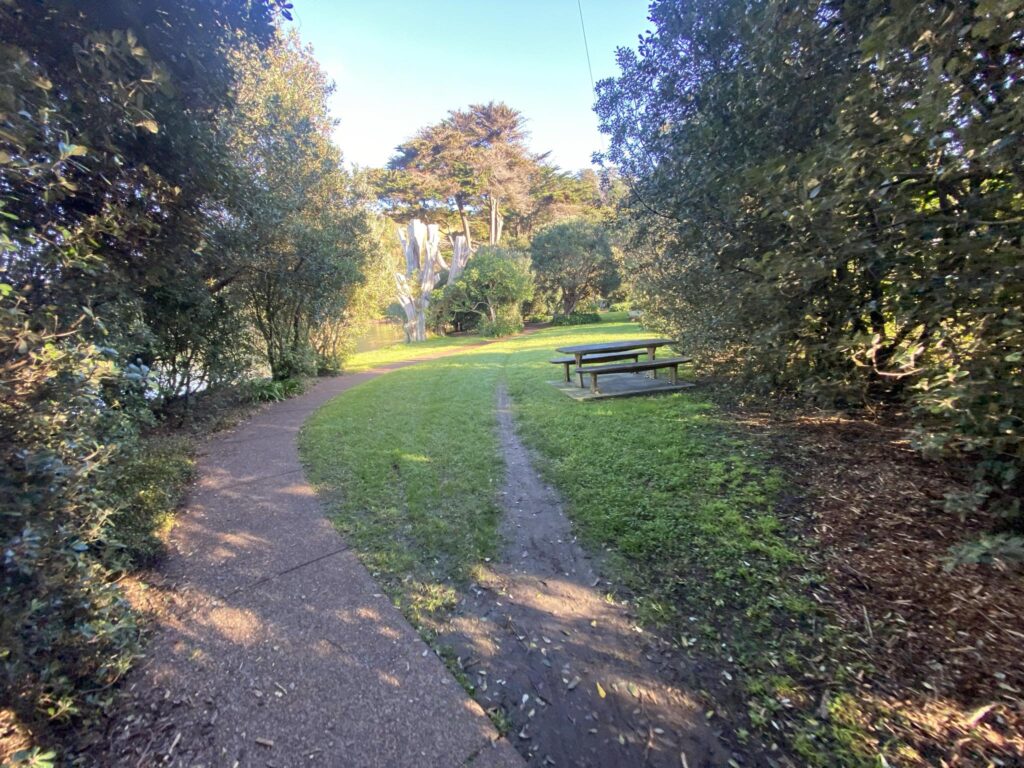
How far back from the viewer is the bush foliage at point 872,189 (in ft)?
6.88

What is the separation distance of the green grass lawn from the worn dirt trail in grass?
0.60ft

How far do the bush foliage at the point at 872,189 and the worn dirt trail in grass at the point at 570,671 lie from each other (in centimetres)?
205

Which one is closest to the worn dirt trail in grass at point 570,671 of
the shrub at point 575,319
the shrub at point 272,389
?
the shrub at point 272,389

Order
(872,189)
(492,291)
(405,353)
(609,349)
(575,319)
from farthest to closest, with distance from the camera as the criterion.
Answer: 1. (575,319)
2. (492,291)
3. (405,353)
4. (609,349)
5. (872,189)

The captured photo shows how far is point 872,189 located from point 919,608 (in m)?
2.15

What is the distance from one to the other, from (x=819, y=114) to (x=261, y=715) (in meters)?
4.71

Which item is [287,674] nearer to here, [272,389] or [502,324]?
[272,389]

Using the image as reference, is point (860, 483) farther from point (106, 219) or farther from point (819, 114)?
point (106, 219)

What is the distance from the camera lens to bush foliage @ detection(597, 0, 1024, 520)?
210cm

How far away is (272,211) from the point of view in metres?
6.91

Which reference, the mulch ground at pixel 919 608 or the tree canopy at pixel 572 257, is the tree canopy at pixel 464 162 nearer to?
the tree canopy at pixel 572 257

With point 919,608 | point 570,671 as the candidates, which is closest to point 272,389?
point 570,671

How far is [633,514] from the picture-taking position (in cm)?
347

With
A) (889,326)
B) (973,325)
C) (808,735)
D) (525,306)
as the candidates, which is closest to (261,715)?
(808,735)
